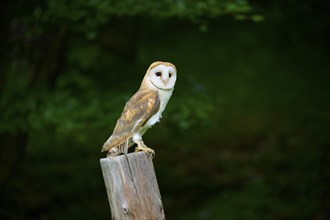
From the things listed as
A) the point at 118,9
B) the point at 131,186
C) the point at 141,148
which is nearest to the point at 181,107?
the point at 118,9

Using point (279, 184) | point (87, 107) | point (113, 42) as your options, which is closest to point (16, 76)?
point (87, 107)

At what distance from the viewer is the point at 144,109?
3.25 meters

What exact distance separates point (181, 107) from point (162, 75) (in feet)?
8.31

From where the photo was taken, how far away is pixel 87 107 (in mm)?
5578

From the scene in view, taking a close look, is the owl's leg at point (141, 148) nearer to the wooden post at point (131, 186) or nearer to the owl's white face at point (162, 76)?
the wooden post at point (131, 186)

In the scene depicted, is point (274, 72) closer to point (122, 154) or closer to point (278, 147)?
point (278, 147)

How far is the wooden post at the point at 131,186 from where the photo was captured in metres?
2.97

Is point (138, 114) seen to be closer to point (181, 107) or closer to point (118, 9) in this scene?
point (118, 9)

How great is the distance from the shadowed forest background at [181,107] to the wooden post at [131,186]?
215 centimetres

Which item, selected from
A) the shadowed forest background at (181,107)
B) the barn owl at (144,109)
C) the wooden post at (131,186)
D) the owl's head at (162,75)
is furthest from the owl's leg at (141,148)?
the shadowed forest background at (181,107)

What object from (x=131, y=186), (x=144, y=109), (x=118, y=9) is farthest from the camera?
(x=118, y=9)

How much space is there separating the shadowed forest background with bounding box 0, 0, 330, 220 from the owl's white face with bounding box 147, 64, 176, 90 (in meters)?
1.72

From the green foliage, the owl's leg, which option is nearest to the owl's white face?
the owl's leg

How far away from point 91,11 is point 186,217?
3033 mm
